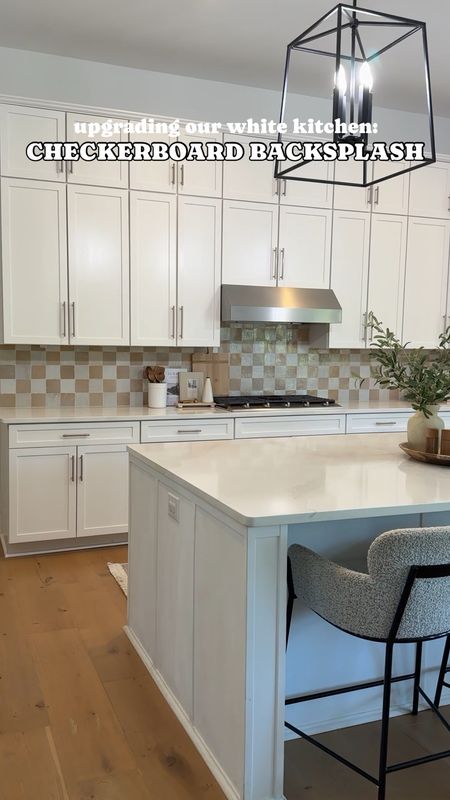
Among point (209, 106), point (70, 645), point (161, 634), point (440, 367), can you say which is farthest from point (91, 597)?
point (209, 106)

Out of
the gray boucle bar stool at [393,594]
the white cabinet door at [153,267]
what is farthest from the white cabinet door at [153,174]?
the gray boucle bar stool at [393,594]

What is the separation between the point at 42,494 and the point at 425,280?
3306 millimetres

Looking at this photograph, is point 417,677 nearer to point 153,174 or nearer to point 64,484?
point 64,484

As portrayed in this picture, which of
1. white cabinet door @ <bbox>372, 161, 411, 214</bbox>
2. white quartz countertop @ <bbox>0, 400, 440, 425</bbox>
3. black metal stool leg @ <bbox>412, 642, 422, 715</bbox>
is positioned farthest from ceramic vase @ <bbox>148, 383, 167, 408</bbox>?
black metal stool leg @ <bbox>412, 642, 422, 715</bbox>

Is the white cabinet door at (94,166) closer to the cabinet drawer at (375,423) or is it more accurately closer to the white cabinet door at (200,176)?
the white cabinet door at (200,176)

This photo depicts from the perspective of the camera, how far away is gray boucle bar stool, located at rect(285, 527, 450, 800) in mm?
1731

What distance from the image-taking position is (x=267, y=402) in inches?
185

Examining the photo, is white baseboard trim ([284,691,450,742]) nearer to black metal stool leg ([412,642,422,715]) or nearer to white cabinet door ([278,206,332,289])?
black metal stool leg ([412,642,422,715])

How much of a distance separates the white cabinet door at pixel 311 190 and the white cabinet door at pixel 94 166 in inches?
45.6

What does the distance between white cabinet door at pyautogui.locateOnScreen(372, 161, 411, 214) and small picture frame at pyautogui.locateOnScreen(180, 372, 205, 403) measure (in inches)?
72.6

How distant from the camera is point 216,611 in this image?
79.2 inches

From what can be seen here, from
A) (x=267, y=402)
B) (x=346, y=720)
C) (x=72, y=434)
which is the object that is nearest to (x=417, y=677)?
(x=346, y=720)

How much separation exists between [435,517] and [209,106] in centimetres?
357

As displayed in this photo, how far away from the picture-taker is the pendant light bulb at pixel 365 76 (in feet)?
7.08
